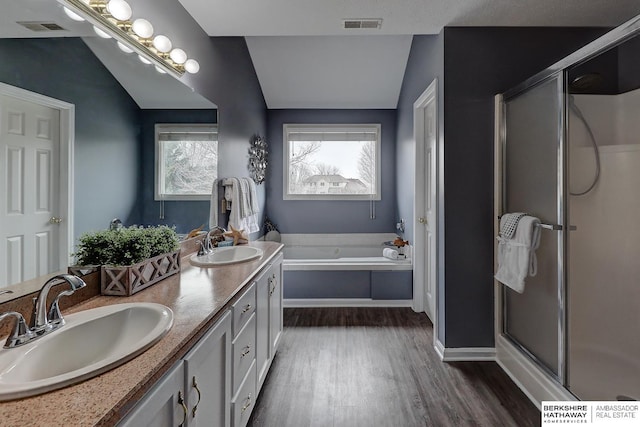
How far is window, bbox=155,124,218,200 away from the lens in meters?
1.72

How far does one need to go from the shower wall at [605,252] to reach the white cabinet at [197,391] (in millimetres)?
1779

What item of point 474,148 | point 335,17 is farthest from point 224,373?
point 335,17

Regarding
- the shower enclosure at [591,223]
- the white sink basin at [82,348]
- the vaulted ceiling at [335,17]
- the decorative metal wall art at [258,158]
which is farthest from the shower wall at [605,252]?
the decorative metal wall art at [258,158]

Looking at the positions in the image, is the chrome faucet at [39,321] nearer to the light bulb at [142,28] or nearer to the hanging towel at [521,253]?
the light bulb at [142,28]

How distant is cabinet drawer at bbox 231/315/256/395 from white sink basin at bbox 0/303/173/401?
413 mm

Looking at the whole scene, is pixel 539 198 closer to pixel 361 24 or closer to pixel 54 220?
pixel 361 24

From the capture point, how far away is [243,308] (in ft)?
4.83

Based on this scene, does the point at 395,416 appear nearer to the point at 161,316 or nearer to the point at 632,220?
the point at 161,316

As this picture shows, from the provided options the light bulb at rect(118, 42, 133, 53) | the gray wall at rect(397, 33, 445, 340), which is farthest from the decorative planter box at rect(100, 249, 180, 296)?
the gray wall at rect(397, 33, 445, 340)

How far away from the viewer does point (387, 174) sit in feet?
14.1

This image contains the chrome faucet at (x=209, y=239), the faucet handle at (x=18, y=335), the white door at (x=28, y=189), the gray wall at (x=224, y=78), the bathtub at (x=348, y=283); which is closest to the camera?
the faucet handle at (x=18, y=335)

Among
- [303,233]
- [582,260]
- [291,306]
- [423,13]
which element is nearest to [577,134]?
[582,260]

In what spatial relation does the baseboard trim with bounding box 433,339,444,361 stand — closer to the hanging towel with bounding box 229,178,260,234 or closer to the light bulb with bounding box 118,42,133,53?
the hanging towel with bounding box 229,178,260,234

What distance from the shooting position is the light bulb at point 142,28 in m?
1.55
